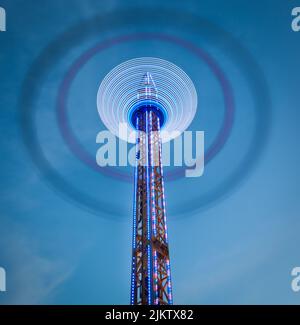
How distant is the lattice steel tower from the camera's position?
2238 cm

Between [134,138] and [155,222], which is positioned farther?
[134,138]

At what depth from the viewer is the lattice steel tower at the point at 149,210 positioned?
73.4 ft

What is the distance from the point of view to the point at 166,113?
28953 millimetres

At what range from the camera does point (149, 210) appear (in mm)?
24891
